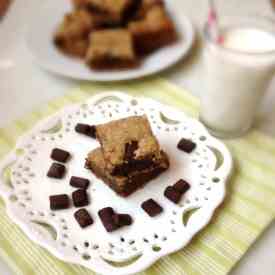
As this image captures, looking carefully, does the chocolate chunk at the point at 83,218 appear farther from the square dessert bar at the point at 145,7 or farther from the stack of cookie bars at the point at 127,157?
the square dessert bar at the point at 145,7

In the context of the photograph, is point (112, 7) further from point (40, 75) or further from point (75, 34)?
point (40, 75)

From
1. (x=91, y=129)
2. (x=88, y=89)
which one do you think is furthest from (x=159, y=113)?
(x=88, y=89)

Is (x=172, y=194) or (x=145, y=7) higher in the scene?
(x=145, y=7)

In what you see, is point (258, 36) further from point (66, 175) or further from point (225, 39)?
point (66, 175)

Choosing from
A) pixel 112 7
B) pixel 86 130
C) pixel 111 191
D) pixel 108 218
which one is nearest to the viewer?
pixel 108 218

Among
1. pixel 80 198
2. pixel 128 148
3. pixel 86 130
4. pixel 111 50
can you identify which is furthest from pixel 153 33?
pixel 80 198

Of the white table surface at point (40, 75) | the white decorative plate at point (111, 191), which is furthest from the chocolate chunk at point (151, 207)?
the white table surface at point (40, 75)

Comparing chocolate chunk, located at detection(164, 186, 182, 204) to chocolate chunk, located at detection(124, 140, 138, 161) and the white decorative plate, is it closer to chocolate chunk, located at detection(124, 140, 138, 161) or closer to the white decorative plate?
the white decorative plate
